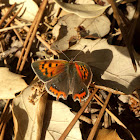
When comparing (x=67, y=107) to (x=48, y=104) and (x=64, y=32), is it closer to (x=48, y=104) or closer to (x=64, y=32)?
(x=48, y=104)

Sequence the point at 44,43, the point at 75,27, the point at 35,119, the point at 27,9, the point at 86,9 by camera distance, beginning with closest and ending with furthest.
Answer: the point at 35,119, the point at 86,9, the point at 75,27, the point at 44,43, the point at 27,9

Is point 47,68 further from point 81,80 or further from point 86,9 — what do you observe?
point 86,9

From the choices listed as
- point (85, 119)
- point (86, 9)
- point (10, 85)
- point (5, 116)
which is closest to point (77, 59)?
point (86, 9)

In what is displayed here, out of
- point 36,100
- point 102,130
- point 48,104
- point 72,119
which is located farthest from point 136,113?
point 36,100

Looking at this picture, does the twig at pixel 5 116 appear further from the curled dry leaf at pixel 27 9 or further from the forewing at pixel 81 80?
the curled dry leaf at pixel 27 9

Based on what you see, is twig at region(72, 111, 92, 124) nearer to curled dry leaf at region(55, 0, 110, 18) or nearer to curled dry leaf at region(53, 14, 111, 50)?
curled dry leaf at region(53, 14, 111, 50)

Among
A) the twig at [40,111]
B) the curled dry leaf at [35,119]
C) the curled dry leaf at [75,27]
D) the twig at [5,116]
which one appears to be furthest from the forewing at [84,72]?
the twig at [5,116]
